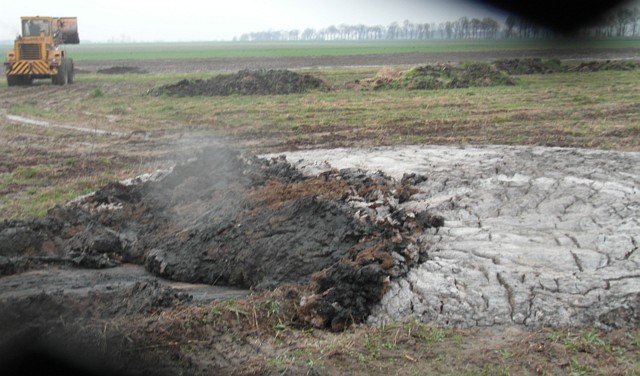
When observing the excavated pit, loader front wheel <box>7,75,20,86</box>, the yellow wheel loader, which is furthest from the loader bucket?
the excavated pit

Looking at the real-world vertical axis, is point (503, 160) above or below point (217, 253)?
above

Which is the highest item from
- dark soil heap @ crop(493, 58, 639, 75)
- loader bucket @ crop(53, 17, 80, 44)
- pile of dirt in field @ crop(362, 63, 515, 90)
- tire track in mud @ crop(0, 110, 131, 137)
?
loader bucket @ crop(53, 17, 80, 44)

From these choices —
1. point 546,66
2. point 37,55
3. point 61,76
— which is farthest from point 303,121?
point 546,66

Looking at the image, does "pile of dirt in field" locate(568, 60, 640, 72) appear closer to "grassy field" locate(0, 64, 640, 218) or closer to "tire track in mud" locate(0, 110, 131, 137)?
"grassy field" locate(0, 64, 640, 218)

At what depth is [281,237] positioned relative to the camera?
18.5ft

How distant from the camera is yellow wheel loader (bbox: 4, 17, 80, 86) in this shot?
24.1 meters

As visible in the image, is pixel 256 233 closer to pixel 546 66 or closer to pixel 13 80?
pixel 13 80

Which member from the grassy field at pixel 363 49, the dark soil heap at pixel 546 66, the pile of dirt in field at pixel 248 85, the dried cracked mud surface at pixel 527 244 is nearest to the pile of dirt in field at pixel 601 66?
the dark soil heap at pixel 546 66

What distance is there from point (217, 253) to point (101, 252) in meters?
1.32

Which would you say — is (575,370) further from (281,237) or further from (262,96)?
(262,96)

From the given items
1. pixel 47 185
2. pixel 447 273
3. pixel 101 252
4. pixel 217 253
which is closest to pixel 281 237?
pixel 217 253

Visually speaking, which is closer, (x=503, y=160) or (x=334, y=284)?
(x=334, y=284)

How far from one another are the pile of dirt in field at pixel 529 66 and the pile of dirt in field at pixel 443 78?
9.73ft

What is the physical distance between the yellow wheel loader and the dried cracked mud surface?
19.6 metres
